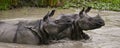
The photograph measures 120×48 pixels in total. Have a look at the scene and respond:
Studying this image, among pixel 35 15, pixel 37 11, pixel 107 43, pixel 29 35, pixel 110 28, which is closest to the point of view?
pixel 29 35

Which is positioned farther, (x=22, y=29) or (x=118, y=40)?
(x=118, y=40)

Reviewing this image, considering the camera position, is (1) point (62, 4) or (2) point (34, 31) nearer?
(2) point (34, 31)

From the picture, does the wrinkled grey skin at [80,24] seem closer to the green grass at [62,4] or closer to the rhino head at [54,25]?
the rhino head at [54,25]

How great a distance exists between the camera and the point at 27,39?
247 inches

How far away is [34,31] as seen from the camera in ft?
20.7

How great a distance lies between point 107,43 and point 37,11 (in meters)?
5.06

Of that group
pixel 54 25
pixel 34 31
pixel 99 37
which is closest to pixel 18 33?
pixel 34 31

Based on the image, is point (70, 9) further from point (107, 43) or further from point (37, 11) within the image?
point (107, 43)

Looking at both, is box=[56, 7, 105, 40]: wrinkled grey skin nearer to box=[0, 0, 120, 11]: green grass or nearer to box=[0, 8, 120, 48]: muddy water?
box=[0, 8, 120, 48]: muddy water

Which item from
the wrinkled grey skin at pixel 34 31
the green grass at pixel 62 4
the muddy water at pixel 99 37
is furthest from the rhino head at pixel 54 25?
the green grass at pixel 62 4

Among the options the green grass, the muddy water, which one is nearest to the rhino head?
the muddy water

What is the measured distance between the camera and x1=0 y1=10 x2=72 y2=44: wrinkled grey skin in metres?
6.28

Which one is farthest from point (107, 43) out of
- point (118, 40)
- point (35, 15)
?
point (35, 15)

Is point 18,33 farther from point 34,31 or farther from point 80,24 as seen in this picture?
point 80,24
